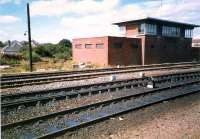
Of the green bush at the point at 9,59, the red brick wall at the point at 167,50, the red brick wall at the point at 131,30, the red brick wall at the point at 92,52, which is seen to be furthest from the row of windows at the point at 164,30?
the green bush at the point at 9,59

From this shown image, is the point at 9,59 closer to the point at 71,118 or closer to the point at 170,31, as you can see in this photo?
the point at 170,31

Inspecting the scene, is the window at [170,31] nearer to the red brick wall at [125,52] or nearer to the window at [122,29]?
the window at [122,29]

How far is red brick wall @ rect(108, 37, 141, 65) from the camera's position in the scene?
39306mm

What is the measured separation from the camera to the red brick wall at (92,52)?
39.1 m

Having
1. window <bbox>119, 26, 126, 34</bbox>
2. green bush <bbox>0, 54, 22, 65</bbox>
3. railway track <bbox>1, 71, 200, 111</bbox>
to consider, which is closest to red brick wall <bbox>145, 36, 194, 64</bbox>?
window <bbox>119, 26, 126, 34</bbox>

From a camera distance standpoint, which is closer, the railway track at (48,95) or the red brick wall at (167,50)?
the railway track at (48,95)

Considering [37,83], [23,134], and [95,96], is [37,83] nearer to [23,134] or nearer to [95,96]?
[95,96]

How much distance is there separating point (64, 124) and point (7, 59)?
39.3 m

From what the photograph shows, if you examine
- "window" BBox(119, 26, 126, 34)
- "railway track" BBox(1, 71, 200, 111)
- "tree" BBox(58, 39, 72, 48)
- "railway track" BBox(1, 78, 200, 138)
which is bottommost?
"railway track" BBox(1, 78, 200, 138)

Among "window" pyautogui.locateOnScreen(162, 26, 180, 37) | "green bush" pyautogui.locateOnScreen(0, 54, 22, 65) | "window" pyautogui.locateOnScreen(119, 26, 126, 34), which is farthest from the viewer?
"window" pyautogui.locateOnScreen(162, 26, 180, 37)

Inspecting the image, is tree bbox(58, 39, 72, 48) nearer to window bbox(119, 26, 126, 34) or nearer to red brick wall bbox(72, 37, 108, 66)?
window bbox(119, 26, 126, 34)

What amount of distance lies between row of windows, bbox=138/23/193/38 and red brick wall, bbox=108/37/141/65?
209 centimetres

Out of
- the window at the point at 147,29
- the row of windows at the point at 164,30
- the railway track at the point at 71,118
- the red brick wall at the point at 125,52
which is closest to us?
the railway track at the point at 71,118

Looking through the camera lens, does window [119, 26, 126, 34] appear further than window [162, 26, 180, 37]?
No
